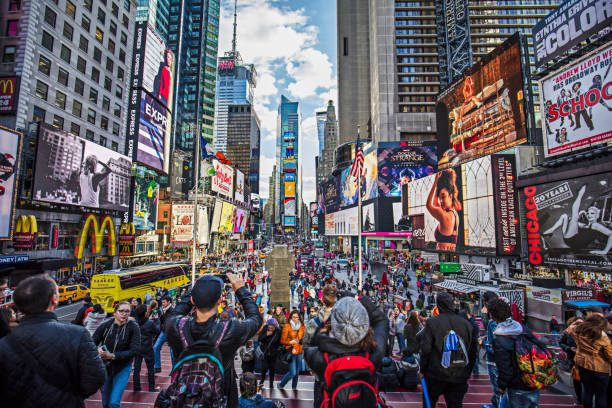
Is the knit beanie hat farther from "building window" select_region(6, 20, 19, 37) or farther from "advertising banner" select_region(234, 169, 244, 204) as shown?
"advertising banner" select_region(234, 169, 244, 204)

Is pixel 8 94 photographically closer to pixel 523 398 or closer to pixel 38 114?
pixel 38 114

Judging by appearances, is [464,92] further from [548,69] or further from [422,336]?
[422,336]

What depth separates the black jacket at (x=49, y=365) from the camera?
2.37 meters

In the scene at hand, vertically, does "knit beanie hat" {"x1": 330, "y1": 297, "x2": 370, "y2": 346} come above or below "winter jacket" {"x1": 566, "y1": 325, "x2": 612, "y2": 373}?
above

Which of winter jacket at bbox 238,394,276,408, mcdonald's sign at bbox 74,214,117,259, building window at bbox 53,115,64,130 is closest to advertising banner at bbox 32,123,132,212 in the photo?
mcdonald's sign at bbox 74,214,117,259

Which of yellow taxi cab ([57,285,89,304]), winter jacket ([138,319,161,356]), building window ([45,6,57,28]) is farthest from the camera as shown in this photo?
building window ([45,6,57,28])

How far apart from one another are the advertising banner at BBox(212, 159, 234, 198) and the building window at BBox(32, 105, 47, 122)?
118ft

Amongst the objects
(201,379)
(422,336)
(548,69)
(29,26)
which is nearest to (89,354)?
(201,379)

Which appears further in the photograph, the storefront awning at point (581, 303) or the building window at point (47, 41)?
the building window at point (47, 41)

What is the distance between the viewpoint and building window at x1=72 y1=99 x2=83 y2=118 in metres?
31.9

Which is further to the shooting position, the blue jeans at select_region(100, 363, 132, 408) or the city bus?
the city bus

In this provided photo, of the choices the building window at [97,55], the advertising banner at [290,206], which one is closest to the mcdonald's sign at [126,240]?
the building window at [97,55]

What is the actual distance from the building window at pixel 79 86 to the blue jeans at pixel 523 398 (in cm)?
4076

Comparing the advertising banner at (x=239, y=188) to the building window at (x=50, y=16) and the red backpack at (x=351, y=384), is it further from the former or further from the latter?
the red backpack at (x=351, y=384)
